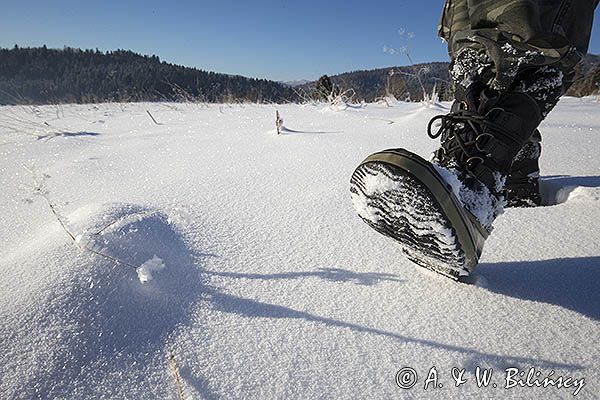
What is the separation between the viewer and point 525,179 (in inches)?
38.4

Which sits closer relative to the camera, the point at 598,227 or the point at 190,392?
the point at 190,392

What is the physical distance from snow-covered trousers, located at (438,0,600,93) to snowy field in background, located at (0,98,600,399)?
38 cm

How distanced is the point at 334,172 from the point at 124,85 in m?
42.3

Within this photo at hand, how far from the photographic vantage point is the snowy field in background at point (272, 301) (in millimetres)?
446

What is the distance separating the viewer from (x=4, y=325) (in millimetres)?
483

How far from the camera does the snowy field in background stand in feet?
1.46

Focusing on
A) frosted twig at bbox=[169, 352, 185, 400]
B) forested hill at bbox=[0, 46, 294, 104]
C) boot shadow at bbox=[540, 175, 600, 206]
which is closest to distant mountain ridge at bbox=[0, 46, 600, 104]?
forested hill at bbox=[0, 46, 294, 104]

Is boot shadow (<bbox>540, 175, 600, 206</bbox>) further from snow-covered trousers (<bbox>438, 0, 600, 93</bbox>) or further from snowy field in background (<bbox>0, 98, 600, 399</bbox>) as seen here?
snow-covered trousers (<bbox>438, 0, 600, 93</bbox>)

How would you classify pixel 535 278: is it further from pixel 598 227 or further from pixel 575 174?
pixel 575 174

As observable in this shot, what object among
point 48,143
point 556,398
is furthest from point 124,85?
point 556,398

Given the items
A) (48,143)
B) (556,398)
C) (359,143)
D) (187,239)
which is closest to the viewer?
(556,398)

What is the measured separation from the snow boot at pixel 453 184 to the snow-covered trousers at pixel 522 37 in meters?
0.06

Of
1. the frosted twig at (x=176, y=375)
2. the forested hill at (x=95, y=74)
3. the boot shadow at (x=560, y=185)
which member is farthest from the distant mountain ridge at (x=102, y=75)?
the frosted twig at (x=176, y=375)

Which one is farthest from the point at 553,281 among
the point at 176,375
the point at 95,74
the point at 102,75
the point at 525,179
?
the point at 95,74
